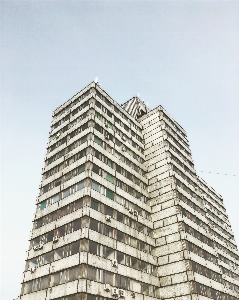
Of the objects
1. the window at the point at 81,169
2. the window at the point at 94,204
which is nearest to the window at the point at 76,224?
the window at the point at 94,204

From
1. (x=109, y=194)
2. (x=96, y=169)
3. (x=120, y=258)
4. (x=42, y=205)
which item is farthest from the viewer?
(x=42, y=205)

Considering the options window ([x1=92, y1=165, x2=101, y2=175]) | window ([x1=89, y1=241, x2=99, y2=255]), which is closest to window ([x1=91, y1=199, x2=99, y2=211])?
window ([x1=89, y1=241, x2=99, y2=255])

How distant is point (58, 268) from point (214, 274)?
2398 centimetres

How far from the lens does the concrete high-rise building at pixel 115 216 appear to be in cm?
3041

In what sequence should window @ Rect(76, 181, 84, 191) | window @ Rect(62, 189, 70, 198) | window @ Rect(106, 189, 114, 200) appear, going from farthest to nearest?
1. window @ Rect(106, 189, 114, 200)
2. window @ Rect(62, 189, 70, 198)
3. window @ Rect(76, 181, 84, 191)

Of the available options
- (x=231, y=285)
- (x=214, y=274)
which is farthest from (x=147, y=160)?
(x=231, y=285)

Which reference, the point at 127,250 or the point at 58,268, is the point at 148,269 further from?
the point at 58,268

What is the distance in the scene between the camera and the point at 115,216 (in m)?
36.0

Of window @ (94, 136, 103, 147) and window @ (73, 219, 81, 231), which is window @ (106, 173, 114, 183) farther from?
window @ (73, 219, 81, 231)

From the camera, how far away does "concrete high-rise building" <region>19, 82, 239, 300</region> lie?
30406 mm

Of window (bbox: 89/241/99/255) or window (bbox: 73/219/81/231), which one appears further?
window (bbox: 73/219/81/231)

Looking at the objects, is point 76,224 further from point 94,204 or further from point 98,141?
point 98,141

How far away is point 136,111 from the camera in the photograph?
62.8 meters

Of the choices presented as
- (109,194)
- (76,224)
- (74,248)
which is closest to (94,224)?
(76,224)
